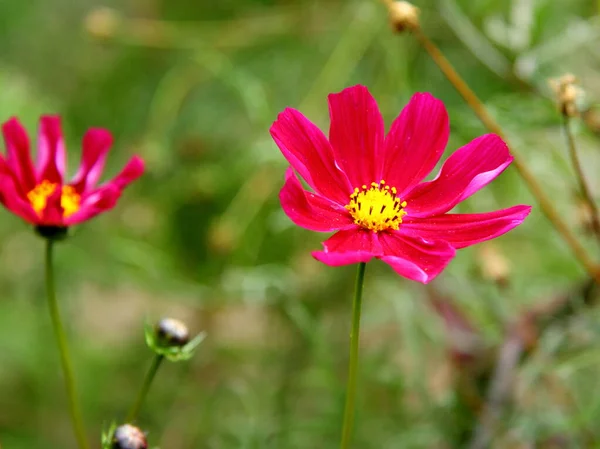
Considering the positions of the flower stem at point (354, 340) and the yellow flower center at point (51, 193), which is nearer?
the flower stem at point (354, 340)

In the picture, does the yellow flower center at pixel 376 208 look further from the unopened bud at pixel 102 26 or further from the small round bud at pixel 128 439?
the unopened bud at pixel 102 26

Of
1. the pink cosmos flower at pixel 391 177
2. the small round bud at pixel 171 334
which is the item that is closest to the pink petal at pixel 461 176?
the pink cosmos flower at pixel 391 177

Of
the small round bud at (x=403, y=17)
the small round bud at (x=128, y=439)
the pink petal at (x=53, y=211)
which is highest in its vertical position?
the small round bud at (x=403, y=17)

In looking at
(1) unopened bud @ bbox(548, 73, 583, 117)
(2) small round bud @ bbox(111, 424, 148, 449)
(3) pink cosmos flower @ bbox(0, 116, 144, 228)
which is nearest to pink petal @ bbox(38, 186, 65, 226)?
(3) pink cosmos flower @ bbox(0, 116, 144, 228)

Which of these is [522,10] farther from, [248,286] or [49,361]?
[49,361]

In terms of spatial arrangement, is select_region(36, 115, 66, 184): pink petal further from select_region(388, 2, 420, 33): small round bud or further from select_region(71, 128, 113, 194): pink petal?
select_region(388, 2, 420, 33): small round bud

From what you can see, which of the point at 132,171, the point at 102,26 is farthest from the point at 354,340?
the point at 102,26

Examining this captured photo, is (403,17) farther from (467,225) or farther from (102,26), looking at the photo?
(102,26)
